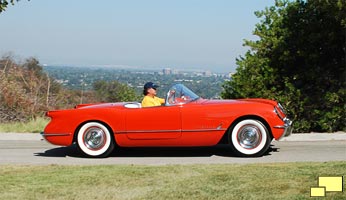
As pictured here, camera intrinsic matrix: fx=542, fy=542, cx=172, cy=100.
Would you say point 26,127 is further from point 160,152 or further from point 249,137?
point 249,137

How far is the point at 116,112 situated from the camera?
29.3 feet

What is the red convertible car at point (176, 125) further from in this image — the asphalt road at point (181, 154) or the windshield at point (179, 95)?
the asphalt road at point (181, 154)

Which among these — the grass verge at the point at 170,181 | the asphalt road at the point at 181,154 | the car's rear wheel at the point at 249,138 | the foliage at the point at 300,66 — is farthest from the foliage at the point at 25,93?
the car's rear wheel at the point at 249,138

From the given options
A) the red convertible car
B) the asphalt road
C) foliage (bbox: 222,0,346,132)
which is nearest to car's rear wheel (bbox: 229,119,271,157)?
the red convertible car

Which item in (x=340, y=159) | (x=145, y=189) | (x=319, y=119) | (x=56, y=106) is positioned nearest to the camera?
(x=145, y=189)

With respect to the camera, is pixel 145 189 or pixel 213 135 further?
pixel 213 135

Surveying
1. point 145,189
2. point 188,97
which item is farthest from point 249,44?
point 145,189

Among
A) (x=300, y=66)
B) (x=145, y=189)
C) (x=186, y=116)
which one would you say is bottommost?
(x=145, y=189)

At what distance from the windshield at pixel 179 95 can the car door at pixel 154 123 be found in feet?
0.48

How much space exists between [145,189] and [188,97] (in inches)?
127

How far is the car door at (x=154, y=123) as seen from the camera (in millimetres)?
8766

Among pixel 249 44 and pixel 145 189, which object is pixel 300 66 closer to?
pixel 249 44

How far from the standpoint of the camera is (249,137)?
870cm

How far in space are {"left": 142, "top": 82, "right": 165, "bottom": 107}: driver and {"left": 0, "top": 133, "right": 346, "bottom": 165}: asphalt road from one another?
2.86 ft
